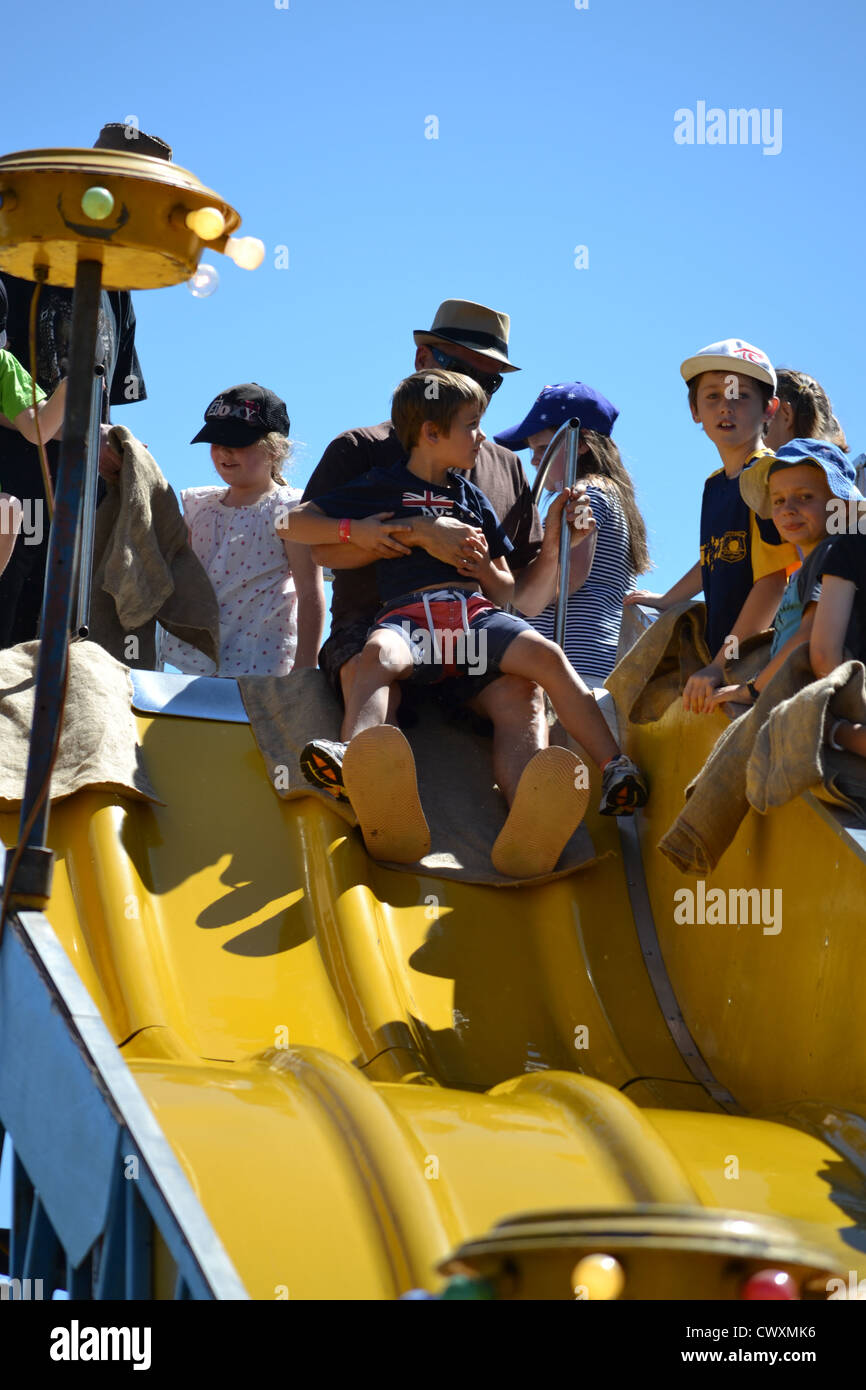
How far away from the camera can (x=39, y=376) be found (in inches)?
188

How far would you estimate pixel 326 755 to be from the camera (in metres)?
3.85

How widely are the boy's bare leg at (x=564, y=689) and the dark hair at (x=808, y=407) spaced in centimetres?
118

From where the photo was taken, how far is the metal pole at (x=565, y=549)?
475 cm

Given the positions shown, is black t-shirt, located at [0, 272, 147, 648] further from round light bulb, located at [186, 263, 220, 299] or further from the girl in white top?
round light bulb, located at [186, 263, 220, 299]

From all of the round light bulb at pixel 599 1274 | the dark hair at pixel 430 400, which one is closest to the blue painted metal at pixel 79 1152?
the round light bulb at pixel 599 1274

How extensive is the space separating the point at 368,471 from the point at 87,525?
3.83ft

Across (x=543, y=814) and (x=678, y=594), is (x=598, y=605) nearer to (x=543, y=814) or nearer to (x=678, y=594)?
(x=678, y=594)

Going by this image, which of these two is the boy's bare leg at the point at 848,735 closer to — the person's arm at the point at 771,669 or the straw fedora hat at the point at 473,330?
the person's arm at the point at 771,669

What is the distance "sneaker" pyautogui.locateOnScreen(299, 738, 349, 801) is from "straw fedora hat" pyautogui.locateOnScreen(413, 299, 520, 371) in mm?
1788

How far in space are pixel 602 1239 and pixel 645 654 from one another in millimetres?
2865

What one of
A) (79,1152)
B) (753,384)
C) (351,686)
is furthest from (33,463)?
(79,1152)
